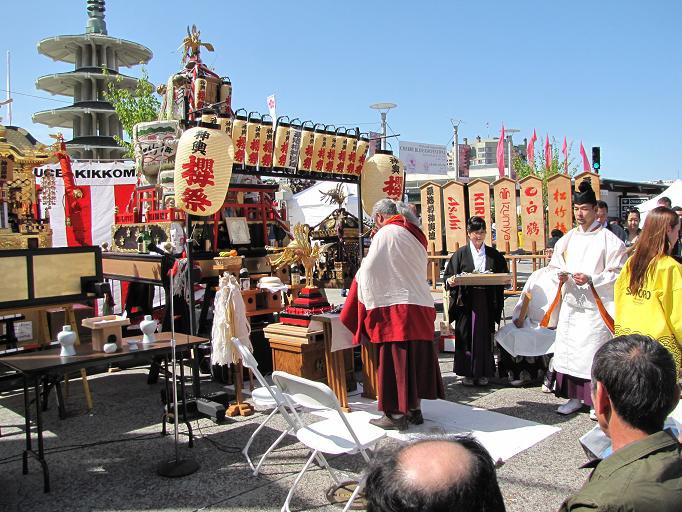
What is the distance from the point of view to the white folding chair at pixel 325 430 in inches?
126

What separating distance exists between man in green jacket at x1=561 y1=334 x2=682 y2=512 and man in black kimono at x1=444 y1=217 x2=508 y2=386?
165 inches

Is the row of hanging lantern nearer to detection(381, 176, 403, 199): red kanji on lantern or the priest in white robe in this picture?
detection(381, 176, 403, 199): red kanji on lantern

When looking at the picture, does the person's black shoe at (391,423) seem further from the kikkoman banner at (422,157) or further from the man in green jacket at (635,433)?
the kikkoman banner at (422,157)

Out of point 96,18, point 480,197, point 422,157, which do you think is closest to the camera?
point 480,197

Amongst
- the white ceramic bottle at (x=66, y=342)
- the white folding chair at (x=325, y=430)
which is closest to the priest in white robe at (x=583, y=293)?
the white folding chair at (x=325, y=430)

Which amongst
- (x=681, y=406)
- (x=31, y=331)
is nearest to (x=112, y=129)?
(x=31, y=331)

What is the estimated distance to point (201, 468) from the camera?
4.12 metres

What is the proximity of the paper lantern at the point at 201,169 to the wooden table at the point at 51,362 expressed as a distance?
174 cm

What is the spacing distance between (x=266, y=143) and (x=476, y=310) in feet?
10.9

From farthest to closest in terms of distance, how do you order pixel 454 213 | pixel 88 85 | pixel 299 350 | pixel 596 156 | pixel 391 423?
pixel 88 85, pixel 596 156, pixel 454 213, pixel 299 350, pixel 391 423

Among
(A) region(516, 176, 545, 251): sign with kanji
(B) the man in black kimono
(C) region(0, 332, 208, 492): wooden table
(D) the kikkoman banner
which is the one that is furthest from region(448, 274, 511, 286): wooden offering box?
(D) the kikkoman banner

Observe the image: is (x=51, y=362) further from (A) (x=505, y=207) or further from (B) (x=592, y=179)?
(B) (x=592, y=179)

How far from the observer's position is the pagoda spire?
37.2 meters

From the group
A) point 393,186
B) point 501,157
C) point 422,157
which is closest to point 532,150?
point 501,157
